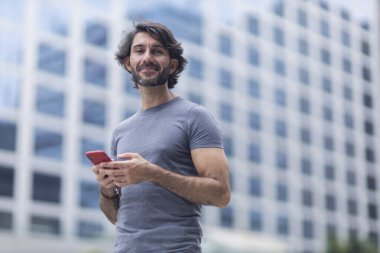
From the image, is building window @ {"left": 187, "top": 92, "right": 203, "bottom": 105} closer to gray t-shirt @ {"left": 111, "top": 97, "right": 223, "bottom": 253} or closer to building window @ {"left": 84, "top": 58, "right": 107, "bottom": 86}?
building window @ {"left": 84, "top": 58, "right": 107, "bottom": 86}

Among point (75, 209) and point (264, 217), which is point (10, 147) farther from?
point (264, 217)

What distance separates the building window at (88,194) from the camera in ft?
157

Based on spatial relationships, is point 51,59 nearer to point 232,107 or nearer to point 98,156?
point 232,107

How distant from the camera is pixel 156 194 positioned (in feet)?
10.5

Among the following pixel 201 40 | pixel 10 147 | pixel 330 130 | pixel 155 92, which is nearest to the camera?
pixel 155 92

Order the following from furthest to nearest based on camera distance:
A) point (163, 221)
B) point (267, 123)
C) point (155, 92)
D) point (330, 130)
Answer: point (330, 130) → point (267, 123) → point (155, 92) → point (163, 221)

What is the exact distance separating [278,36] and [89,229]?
84.1 ft

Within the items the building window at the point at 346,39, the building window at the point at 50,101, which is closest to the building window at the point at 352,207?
the building window at the point at 346,39

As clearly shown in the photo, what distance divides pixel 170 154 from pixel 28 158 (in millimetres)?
43285

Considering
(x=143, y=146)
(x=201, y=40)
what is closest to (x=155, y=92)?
(x=143, y=146)

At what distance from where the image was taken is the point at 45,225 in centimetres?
4528

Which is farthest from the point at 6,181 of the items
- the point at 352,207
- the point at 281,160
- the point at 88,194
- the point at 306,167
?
the point at 352,207

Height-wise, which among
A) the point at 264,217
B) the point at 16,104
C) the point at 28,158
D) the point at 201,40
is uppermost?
the point at 201,40

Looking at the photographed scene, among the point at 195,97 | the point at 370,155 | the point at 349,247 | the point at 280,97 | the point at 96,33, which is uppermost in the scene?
the point at 96,33
